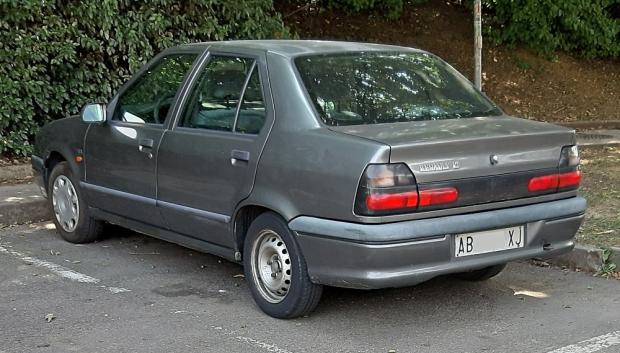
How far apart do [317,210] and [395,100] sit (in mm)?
981

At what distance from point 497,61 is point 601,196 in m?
8.40

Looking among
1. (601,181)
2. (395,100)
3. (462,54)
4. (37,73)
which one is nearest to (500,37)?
(462,54)

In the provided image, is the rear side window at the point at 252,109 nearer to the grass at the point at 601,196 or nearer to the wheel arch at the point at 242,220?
the wheel arch at the point at 242,220

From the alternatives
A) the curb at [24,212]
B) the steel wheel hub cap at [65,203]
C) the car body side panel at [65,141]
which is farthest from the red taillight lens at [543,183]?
the curb at [24,212]

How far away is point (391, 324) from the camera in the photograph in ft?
16.6

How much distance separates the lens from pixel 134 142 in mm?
6070

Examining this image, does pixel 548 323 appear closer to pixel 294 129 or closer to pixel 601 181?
pixel 294 129

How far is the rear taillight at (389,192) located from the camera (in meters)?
4.46

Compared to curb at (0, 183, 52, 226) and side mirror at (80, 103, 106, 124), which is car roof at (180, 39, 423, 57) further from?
curb at (0, 183, 52, 226)

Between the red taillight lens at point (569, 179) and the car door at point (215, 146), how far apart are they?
173 centimetres

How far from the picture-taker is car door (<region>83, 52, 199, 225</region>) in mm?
5934

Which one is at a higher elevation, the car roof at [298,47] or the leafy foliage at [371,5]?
the car roof at [298,47]

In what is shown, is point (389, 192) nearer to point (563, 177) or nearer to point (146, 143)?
point (563, 177)

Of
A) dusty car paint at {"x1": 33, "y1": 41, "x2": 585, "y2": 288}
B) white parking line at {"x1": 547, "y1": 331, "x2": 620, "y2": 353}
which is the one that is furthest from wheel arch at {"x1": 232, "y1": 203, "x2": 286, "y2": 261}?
white parking line at {"x1": 547, "y1": 331, "x2": 620, "y2": 353}
